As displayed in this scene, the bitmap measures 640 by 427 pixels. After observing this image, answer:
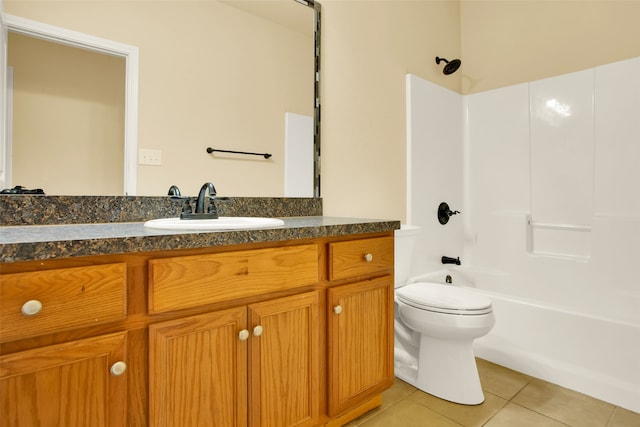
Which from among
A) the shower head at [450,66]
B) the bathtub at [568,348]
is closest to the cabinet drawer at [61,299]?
the bathtub at [568,348]

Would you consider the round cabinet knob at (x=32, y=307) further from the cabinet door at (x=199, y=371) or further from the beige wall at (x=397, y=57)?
the beige wall at (x=397, y=57)

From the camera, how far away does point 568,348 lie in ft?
6.18

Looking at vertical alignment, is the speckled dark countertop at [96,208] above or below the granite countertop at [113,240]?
above

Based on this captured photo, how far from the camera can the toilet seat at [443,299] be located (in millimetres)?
1593

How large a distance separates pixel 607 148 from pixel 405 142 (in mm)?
1173

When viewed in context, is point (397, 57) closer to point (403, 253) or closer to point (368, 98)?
point (368, 98)

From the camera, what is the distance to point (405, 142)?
233 centimetres

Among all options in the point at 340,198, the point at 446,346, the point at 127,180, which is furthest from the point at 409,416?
the point at 127,180

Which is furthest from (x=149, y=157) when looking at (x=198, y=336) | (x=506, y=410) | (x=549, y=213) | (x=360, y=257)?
(x=549, y=213)

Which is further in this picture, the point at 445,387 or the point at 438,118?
the point at 438,118

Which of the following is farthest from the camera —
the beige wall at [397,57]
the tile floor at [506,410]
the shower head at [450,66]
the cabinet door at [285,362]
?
the shower head at [450,66]

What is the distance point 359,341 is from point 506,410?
0.86m

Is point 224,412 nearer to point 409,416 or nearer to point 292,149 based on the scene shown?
point 409,416

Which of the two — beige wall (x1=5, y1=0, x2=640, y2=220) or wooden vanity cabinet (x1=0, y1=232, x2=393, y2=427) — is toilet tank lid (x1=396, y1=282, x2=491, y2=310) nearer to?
wooden vanity cabinet (x1=0, y1=232, x2=393, y2=427)
